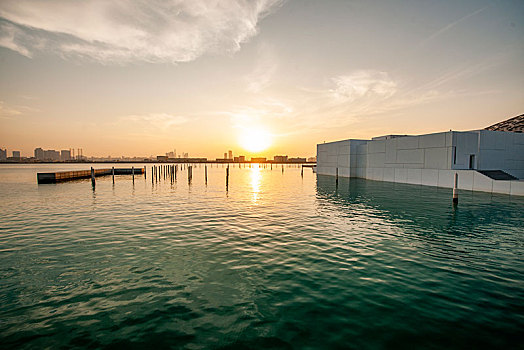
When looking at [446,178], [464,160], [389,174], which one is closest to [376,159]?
[389,174]

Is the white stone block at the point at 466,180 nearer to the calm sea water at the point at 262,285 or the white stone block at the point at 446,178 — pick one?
the white stone block at the point at 446,178

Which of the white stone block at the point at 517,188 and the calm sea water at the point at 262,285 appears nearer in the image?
the calm sea water at the point at 262,285

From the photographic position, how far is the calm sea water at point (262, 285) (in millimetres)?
5547

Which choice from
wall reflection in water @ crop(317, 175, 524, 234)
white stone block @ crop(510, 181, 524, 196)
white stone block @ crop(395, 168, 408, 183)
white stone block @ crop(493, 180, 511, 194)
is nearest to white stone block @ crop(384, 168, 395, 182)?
white stone block @ crop(395, 168, 408, 183)

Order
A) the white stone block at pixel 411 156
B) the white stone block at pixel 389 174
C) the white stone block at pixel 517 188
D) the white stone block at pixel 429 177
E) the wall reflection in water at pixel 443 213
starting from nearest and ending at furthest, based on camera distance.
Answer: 1. the wall reflection in water at pixel 443 213
2. the white stone block at pixel 517 188
3. the white stone block at pixel 429 177
4. the white stone block at pixel 411 156
5. the white stone block at pixel 389 174

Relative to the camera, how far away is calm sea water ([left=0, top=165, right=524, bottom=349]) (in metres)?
5.55

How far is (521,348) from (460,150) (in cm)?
3712

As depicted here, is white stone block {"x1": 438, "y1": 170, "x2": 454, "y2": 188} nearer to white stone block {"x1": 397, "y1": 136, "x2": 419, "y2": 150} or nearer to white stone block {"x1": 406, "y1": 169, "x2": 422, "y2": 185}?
white stone block {"x1": 406, "y1": 169, "x2": 422, "y2": 185}

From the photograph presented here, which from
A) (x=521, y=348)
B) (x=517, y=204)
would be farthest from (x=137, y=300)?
(x=517, y=204)

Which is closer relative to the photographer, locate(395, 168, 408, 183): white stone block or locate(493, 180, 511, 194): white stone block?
locate(493, 180, 511, 194): white stone block

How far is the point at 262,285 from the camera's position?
7746 mm

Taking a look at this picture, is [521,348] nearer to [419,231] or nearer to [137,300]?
[137,300]

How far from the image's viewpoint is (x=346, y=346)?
17.1 ft

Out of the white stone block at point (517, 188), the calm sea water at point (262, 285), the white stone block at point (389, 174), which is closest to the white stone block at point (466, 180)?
the white stone block at point (517, 188)
